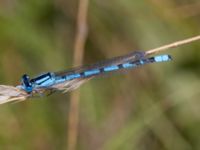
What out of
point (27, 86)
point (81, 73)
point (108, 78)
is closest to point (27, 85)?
point (27, 86)

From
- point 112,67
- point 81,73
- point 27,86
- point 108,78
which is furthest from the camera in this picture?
point 108,78

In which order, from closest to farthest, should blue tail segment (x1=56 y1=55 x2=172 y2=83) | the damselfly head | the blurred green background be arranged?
the damselfly head → blue tail segment (x1=56 y1=55 x2=172 y2=83) → the blurred green background

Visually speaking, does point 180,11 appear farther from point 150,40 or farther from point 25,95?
point 25,95

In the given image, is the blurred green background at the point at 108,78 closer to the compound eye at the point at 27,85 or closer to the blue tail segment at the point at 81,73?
the blue tail segment at the point at 81,73

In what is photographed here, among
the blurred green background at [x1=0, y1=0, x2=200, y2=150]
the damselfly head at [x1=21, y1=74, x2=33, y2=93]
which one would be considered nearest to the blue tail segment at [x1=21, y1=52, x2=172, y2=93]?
the damselfly head at [x1=21, y1=74, x2=33, y2=93]

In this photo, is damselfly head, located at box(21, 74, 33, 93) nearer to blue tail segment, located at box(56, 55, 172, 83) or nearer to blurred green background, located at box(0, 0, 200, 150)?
blue tail segment, located at box(56, 55, 172, 83)

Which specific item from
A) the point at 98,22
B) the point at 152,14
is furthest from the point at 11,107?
the point at 152,14

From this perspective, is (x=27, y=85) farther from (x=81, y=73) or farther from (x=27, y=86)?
(x=81, y=73)
